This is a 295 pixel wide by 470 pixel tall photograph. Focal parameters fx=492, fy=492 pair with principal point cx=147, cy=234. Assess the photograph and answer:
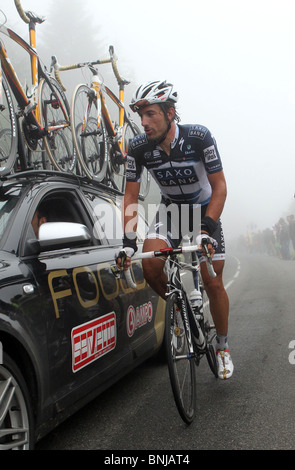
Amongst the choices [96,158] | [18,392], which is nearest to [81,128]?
[96,158]

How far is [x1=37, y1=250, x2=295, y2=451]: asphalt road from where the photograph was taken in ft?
9.22

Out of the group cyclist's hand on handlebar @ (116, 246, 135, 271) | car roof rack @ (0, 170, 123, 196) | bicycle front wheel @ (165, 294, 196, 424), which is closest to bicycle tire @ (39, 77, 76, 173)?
car roof rack @ (0, 170, 123, 196)

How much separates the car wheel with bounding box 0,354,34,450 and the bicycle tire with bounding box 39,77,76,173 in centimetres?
260

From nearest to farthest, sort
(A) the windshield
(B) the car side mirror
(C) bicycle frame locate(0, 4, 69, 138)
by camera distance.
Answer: (B) the car side mirror
(A) the windshield
(C) bicycle frame locate(0, 4, 69, 138)

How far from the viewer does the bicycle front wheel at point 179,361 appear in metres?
2.90

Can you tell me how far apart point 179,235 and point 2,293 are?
2.05 metres

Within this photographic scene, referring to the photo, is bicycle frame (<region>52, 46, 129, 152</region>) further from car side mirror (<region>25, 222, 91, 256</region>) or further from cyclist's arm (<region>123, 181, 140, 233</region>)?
car side mirror (<region>25, 222, 91, 256</region>)

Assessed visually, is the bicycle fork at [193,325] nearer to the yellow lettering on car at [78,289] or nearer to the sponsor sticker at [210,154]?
the yellow lettering on car at [78,289]

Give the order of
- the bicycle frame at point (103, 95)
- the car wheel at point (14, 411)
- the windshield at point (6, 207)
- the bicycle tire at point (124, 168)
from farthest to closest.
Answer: the bicycle tire at point (124, 168)
the bicycle frame at point (103, 95)
the windshield at point (6, 207)
the car wheel at point (14, 411)

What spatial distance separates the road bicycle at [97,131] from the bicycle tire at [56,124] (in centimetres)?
15

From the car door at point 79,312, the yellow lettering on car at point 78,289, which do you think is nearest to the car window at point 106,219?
the car door at point 79,312

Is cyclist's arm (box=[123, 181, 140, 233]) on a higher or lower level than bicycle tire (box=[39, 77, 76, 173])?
lower

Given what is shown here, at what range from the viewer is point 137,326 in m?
3.70

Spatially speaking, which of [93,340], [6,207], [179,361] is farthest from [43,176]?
[179,361]
